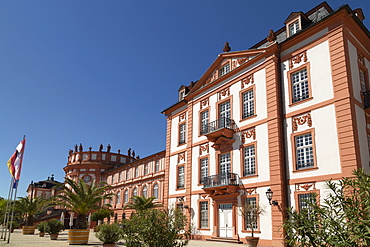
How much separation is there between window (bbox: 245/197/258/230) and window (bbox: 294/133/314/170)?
351 centimetres

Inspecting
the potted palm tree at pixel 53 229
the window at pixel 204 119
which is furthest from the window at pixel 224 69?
the potted palm tree at pixel 53 229

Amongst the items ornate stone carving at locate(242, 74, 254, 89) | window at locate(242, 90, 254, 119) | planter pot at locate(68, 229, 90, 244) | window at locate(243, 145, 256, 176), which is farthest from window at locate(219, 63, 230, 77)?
planter pot at locate(68, 229, 90, 244)

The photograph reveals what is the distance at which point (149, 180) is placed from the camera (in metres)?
39.4

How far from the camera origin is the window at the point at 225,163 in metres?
22.5

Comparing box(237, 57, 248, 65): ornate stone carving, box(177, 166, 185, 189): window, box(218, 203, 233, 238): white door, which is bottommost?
box(218, 203, 233, 238): white door

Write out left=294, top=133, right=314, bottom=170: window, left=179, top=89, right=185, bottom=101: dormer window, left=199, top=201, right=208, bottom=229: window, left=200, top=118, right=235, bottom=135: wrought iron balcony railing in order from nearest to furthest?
left=294, top=133, right=314, bottom=170: window → left=200, top=118, right=235, bottom=135: wrought iron balcony railing → left=199, top=201, right=208, bottom=229: window → left=179, top=89, right=185, bottom=101: dormer window

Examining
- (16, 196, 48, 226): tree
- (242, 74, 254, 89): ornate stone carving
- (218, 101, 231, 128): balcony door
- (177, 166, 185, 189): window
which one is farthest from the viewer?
(16, 196, 48, 226): tree

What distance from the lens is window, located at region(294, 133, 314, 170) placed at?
1759 centimetres

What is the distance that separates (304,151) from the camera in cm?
1797

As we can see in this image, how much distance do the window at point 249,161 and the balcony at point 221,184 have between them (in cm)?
83

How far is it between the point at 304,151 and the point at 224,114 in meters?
7.45

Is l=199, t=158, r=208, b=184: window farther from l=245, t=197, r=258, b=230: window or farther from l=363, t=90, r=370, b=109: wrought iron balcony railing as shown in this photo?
l=363, t=90, r=370, b=109: wrought iron balcony railing

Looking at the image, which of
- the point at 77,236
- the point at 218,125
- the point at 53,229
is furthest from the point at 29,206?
the point at 218,125

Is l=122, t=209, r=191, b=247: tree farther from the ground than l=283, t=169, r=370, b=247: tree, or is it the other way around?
l=283, t=169, r=370, b=247: tree
